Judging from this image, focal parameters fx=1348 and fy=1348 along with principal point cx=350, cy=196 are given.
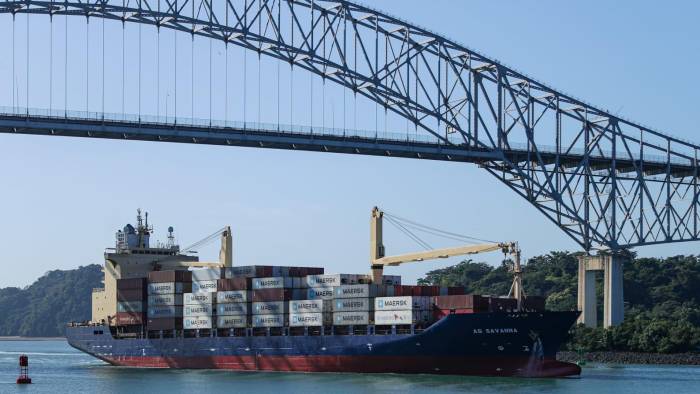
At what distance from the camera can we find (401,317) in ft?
271

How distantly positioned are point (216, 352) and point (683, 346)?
123ft

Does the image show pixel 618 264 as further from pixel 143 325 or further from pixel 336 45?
pixel 143 325

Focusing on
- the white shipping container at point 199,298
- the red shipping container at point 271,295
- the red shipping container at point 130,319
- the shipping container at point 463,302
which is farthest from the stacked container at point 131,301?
the shipping container at point 463,302

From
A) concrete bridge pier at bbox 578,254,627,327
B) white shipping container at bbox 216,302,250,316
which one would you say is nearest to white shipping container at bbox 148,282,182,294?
white shipping container at bbox 216,302,250,316

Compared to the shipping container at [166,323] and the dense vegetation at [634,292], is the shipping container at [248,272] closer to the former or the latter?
the shipping container at [166,323]

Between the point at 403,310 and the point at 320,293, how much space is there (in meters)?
7.74

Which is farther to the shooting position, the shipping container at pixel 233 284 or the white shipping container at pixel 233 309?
the shipping container at pixel 233 284

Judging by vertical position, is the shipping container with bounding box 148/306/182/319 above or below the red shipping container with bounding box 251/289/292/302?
below

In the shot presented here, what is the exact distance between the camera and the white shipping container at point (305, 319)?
87.0 meters

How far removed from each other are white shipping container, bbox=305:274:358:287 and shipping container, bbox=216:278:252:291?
14.4 ft

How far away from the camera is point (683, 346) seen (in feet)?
347

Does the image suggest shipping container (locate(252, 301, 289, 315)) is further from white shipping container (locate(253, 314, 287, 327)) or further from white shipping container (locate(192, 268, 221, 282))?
white shipping container (locate(192, 268, 221, 282))

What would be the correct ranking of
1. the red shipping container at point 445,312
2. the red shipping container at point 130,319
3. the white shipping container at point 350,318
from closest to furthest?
1. the red shipping container at point 445,312
2. the white shipping container at point 350,318
3. the red shipping container at point 130,319

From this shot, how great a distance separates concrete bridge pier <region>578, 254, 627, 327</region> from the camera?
354 ft
